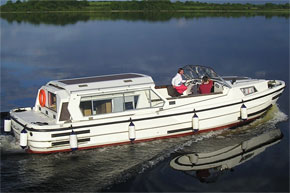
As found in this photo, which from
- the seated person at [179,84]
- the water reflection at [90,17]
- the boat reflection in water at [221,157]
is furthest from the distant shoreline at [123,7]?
the boat reflection in water at [221,157]

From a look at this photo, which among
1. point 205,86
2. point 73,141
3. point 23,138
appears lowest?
point 73,141

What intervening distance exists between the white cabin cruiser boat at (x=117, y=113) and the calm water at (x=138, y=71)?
43 centimetres

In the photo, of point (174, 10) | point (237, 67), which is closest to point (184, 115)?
point (237, 67)

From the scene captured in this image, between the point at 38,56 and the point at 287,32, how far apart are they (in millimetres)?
27405

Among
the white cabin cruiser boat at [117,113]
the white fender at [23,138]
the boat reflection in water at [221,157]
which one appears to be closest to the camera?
the boat reflection in water at [221,157]

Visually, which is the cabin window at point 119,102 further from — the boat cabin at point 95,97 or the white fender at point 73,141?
the white fender at point 73,141

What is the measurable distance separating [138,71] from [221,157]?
13288 mm

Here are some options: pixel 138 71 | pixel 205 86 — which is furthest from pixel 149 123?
pixel 138 71

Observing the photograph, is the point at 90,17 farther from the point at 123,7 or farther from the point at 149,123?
the point at 149,123

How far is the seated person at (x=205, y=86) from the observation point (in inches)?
684

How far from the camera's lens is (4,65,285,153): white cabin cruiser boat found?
14.8m

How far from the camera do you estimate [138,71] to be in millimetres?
27047

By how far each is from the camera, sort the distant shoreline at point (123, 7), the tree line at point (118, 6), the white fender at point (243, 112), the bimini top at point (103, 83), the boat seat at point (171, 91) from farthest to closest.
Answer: the tree line at point (118, 6) → the distant shoreline at point (123, 7) → the boat seat at point (171, 91) → the white fender at point (243, 112) → the bimini top at point (103, 83)

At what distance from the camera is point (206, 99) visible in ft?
54.9
